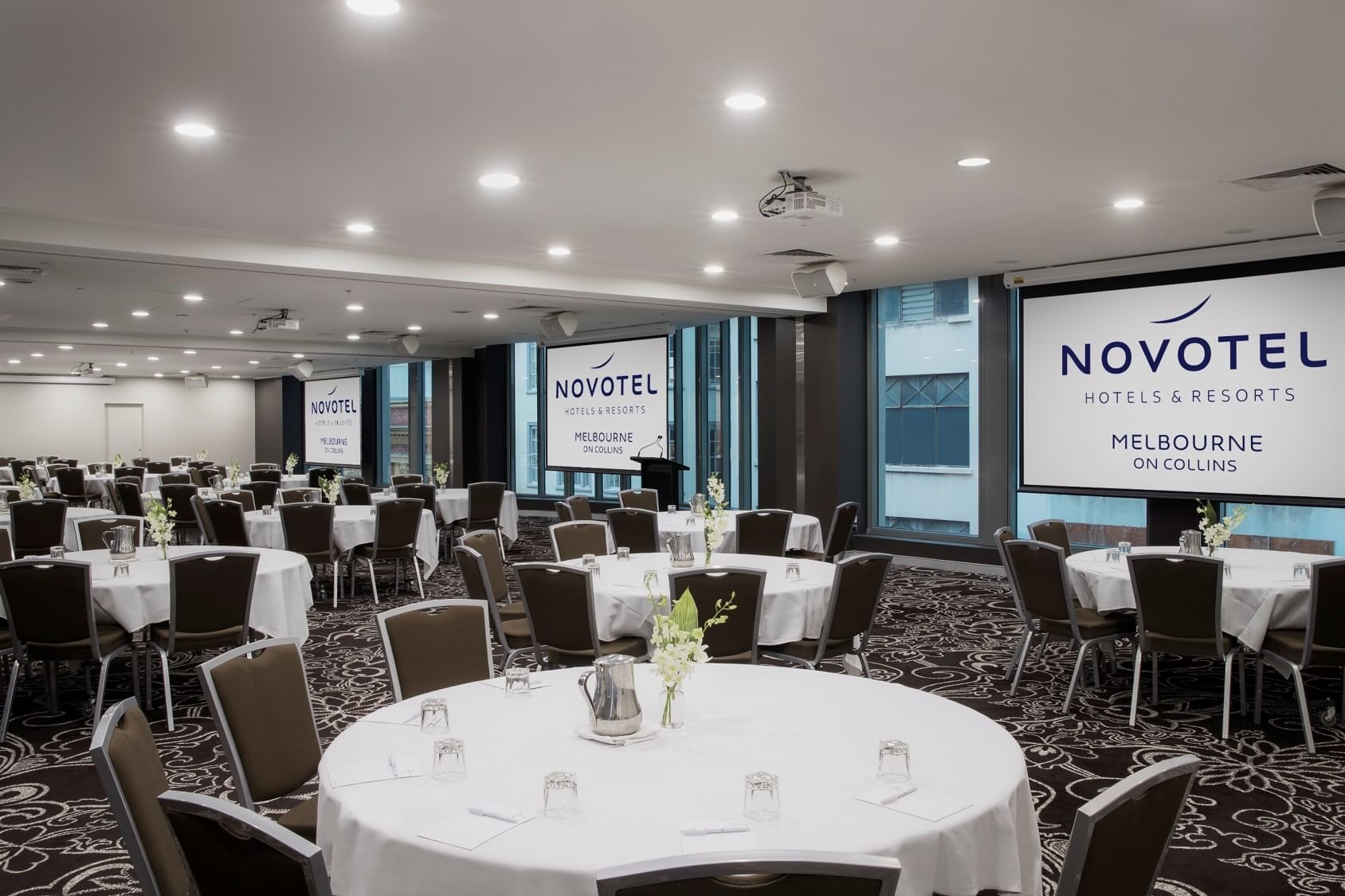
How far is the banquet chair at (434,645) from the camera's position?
3.56 m

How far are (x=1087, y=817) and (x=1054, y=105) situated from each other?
3.83 metres

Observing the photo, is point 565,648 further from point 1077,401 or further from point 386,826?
point 1077,401

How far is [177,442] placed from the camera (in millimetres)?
26078

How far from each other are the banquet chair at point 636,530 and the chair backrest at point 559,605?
300 cm

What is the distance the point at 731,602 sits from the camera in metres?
4.64

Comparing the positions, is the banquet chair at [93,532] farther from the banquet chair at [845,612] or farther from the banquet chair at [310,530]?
the banquet chair at [845,612]

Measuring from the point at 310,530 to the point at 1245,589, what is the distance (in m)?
7.07

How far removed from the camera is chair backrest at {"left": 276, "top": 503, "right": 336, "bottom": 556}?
8656 millimetres

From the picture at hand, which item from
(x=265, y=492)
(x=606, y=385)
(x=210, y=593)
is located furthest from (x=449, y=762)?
(x=606, y=385)

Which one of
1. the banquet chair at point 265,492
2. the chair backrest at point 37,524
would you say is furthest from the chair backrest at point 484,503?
the chair backrest at point 37,524

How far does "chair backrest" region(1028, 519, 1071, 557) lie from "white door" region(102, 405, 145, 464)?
80.9 feet

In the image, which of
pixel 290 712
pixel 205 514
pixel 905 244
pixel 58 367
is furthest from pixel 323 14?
pixel 58 367

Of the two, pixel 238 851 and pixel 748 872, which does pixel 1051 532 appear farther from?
pixel 238 851

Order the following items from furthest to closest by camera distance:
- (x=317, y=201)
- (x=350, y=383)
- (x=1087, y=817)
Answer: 1. (x=350, y=383)
2. (x=317, y=201)
3. (x=1087, y=817)
